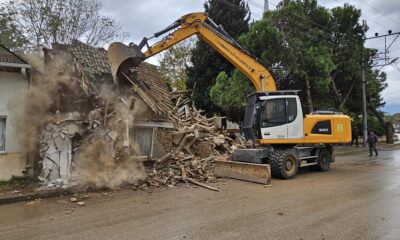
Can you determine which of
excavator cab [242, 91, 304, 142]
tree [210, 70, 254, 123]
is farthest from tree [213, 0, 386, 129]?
excavator cab [242, 91, 304, 142]

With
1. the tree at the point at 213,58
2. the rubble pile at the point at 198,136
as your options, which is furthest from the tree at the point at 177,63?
the rubble pile at the point at 198,136

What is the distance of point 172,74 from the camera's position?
3816cm

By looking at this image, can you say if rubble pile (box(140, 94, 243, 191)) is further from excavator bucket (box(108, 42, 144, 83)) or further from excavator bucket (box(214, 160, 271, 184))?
excavator bucket (box(108, 42, 144, 83))

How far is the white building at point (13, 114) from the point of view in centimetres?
1067

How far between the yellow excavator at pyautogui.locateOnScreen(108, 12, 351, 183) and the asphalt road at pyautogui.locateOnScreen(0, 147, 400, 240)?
1.61 m

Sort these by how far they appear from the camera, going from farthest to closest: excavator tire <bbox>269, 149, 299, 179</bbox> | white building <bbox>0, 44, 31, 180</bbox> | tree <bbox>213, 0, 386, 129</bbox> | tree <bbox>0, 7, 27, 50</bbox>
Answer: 1. tree <bbox>213, 0, 386, 129</bbox>
2. tree <bbox>0, 7, 27, 50</bbox>
3. excavator tire <bbox>269, 149, 299, 179</bbox>
4. white building <bbox>0, 44, 31, 180</bbox>

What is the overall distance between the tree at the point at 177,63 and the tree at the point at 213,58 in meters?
8.31

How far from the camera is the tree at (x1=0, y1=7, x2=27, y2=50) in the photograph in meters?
20.2

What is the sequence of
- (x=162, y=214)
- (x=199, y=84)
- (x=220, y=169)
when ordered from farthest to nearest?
(x=199, y=84), (x=220, y=169), (x=162, y=214)

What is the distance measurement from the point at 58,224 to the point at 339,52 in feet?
81.0

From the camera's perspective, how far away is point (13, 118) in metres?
10.9

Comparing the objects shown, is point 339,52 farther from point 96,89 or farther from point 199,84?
point 96,89

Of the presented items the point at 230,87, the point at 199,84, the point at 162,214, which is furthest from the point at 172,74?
the point at 162,214

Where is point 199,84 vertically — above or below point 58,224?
above
